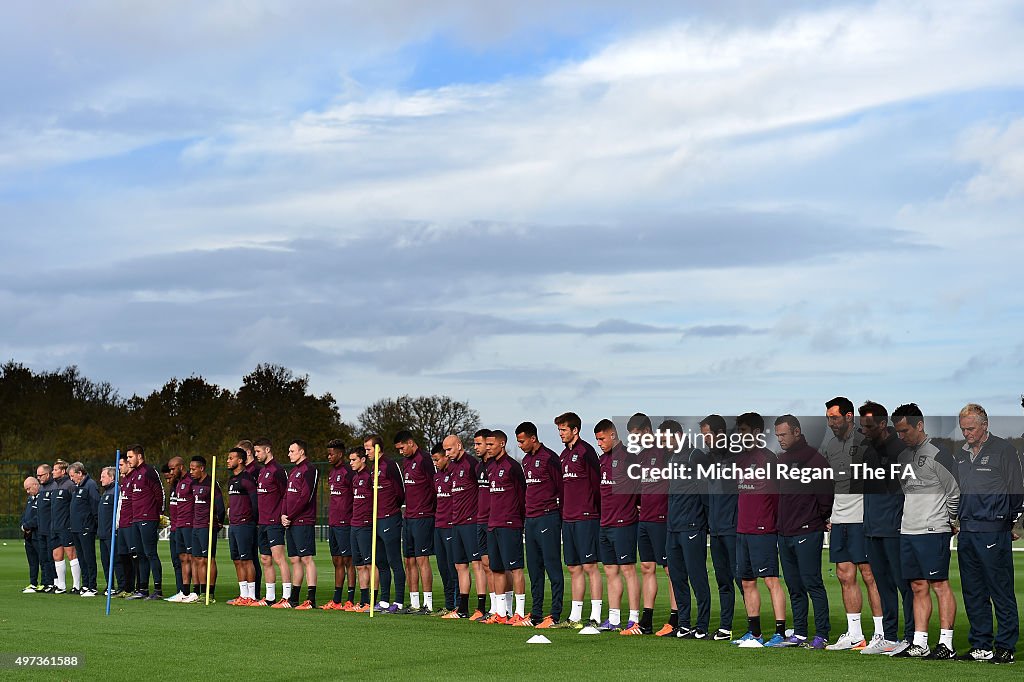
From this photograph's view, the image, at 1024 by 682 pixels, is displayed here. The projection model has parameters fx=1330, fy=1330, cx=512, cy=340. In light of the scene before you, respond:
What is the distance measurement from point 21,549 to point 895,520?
31620mm

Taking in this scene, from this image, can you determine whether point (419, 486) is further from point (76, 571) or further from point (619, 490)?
point (76, 571)

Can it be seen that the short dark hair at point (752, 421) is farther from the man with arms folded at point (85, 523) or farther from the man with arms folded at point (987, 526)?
the man with arms folded at point (85, 523)

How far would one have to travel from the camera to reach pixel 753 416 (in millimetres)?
13578

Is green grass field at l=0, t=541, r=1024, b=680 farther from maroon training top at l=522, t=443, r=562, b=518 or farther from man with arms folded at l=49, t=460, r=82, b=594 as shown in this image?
man with arms folded at l=49, t=460, r=82, b=594

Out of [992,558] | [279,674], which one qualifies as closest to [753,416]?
[992,558]

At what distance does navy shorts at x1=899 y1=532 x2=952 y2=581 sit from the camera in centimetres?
1209

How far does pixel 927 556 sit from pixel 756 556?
182 cm

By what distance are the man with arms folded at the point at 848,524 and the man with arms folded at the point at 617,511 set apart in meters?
2.30

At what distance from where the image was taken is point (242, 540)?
18.6 metres

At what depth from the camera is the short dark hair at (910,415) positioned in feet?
41.1

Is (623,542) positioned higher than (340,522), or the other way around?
(340,522)

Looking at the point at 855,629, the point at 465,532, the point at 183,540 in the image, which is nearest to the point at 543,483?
the point at 465,532

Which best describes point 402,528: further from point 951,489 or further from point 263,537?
point 951,489

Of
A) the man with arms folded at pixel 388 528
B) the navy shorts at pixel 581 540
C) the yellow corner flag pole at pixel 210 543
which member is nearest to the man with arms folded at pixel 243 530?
the yellow corner flag pole at pixel 210 543
